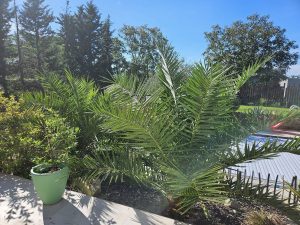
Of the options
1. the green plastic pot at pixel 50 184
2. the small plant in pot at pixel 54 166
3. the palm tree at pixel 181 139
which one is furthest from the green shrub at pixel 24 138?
the palm tree at pixel 181 139

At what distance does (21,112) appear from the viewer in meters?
4.68

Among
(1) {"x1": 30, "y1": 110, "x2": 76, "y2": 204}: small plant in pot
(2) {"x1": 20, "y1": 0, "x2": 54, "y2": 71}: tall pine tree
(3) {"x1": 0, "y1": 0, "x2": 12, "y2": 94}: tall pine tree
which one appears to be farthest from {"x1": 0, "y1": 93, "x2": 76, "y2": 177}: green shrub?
(2) {"x1": 20, "y1": 0, "x2": 54, "y2": 71}: tall pine tree

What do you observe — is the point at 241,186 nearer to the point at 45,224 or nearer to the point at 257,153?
the point at 257,153

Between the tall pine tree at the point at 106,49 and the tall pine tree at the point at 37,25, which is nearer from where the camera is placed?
the tall pine tree at the point at 37,25

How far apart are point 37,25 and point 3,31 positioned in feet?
13.4

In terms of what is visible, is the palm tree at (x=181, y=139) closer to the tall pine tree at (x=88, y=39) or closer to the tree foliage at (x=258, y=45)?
the tree foliage at (x=258, y=45)

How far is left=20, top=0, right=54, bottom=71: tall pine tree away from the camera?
2616cm

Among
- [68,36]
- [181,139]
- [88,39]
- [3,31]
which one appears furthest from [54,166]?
[68,36]

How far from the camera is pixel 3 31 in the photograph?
75.7ft

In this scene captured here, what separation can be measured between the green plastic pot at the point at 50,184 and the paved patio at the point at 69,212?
0.35 feet

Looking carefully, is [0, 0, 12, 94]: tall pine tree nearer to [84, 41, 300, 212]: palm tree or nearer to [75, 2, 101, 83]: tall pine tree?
[75, 2, 101, 83]: tall pine tree

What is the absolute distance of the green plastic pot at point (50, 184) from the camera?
3472 millimetres

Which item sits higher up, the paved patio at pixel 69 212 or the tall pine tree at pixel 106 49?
the tall pine tree at pixel 106 49

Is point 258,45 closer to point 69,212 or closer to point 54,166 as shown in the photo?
point 54,166
